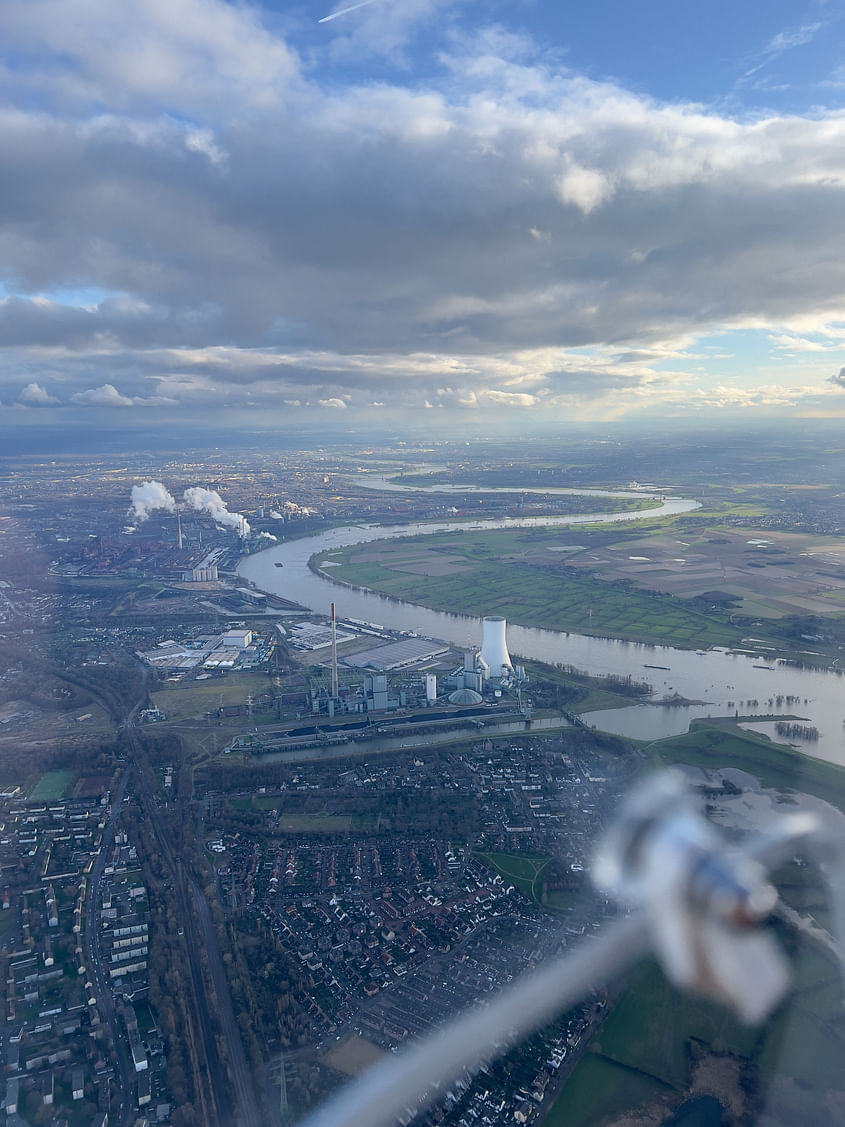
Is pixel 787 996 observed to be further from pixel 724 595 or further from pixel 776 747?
pixel 724 595

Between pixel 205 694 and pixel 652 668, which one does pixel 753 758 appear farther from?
pixel 205 694

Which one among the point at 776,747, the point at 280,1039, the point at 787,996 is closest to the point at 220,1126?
the point at 280,1039

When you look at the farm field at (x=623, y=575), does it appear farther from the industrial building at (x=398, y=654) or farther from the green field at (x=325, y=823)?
the green field at (x=325, y=823)

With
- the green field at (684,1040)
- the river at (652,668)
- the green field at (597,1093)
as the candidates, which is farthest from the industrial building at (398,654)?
the green field at (597,1093)

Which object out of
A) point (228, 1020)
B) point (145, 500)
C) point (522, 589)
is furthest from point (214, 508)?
point (228, 1020)

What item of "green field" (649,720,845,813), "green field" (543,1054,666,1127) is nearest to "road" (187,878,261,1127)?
"green field" (543,1054,666,1127)
